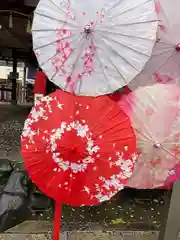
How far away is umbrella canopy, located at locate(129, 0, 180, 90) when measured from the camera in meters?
2.04

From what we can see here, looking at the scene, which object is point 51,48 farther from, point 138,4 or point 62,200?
point 62,200

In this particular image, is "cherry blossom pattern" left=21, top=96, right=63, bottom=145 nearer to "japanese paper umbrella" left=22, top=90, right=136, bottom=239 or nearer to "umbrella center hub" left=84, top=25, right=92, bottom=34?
"japanese paper umbrella" left=22, top=90, right=136, bottom=239

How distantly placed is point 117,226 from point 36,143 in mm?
2121

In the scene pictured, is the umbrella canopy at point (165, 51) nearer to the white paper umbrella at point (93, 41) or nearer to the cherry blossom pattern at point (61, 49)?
the white paper umbrella at point (93, 41)

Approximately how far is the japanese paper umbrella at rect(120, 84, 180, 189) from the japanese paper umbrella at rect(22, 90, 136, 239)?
0.13 metres

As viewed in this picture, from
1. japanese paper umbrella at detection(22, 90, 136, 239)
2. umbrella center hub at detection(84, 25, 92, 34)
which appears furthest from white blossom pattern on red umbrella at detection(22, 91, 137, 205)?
umbrella center hub at detection(84, 25, 92, 34)

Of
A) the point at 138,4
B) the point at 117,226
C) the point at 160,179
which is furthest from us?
the point at 117,226

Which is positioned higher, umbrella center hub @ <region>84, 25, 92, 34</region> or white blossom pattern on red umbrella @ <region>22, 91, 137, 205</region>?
umbrella center hub @ <region>84, 25, 92, 34</region>

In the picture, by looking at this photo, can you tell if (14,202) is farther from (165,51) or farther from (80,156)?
(165,51)

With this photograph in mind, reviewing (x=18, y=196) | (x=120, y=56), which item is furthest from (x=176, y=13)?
(x=18, y=196)

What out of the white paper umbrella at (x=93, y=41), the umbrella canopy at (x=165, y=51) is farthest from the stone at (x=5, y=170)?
the umbrella canopy at (x=165, y=51)

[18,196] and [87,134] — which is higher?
[87,134]

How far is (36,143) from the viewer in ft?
6.81

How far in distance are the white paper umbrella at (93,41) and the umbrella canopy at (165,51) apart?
0.18m
